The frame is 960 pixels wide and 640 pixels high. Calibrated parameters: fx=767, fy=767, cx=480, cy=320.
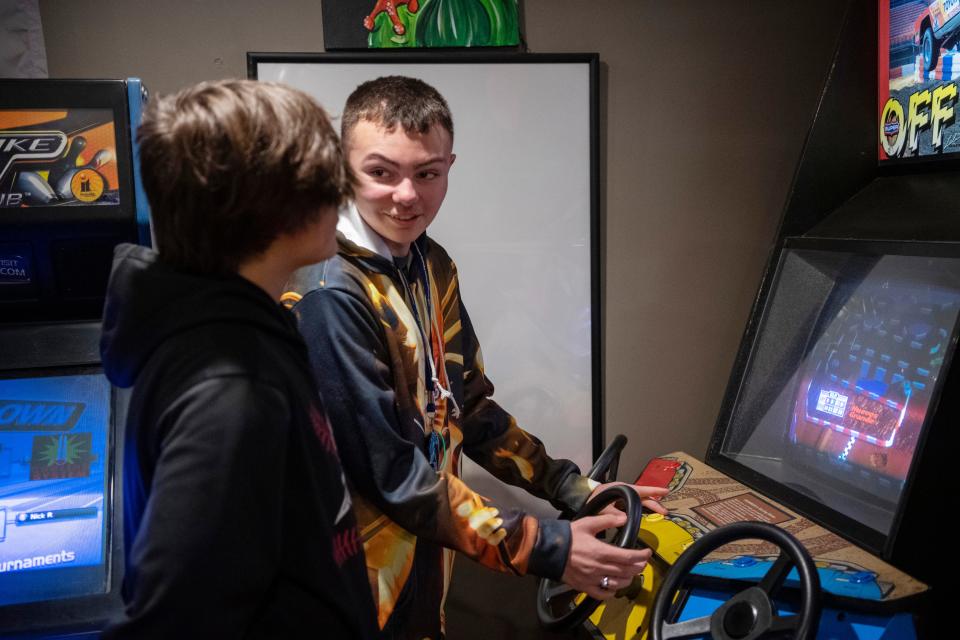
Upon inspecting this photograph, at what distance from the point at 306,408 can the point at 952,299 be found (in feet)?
4.55

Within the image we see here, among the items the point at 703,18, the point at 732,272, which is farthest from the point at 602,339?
the point at 703,18

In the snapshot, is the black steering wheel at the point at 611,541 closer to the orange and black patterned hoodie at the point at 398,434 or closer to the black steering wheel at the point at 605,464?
the black steering wheel at the point at 605,464

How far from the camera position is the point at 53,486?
134 cm

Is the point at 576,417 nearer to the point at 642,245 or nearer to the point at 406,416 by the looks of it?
the point at 642,245

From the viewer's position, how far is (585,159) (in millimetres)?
2520

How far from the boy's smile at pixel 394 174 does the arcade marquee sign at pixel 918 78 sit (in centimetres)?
115

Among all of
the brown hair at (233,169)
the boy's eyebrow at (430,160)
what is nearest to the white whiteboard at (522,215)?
the boy's eyebrow at (430,160)

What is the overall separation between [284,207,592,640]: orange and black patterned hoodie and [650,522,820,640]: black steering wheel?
22cm

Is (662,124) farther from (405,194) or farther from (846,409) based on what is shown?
(405,194)

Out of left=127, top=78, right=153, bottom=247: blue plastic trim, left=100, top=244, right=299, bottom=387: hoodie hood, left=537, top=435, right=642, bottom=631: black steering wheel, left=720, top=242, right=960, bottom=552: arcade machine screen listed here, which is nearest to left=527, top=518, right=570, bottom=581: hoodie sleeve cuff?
left=537, top=435, right=642, bottom=631: black steering wheel

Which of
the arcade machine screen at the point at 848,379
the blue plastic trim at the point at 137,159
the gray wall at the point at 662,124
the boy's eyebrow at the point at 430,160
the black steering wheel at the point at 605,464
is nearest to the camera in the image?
the blue plastic trim at the point at 137,159

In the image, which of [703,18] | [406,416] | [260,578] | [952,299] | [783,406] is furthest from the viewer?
[703,18]

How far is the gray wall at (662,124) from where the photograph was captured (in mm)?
2340

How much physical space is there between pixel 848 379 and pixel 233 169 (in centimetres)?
153
